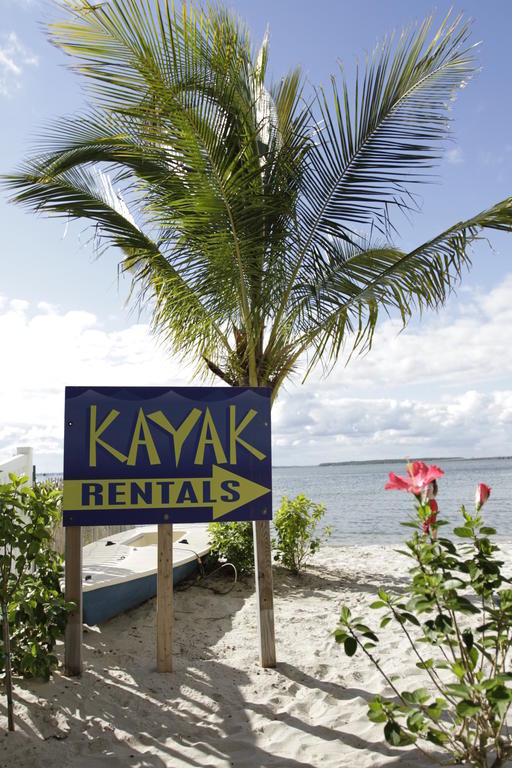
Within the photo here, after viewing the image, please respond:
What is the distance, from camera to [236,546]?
6828 mm

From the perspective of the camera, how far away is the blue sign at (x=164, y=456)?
3.96 meters

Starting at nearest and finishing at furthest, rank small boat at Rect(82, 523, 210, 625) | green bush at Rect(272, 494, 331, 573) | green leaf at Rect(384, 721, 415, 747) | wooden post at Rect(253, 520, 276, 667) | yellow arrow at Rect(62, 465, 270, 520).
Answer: green leaf at Rect(384, 721, 415, 747), yellow arrow at Rect(62, 465, 270, 520), wooden post at Rect(253, 520, 276, 667), small boat at Rect(82, 523, 210, 625), green bush at Rect(272, 494, 331, 573)

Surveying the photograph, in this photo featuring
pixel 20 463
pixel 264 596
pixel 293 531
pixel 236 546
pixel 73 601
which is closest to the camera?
pixel 73 601

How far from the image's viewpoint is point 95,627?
17.0 feet

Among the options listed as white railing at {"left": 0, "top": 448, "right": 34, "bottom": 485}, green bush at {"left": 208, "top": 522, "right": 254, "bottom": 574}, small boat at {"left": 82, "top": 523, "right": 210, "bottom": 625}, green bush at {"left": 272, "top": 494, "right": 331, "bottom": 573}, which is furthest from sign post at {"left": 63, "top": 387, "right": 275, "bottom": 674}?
green bush at {"left": 272, "top": 494, "right": 331, "bottom": 573}

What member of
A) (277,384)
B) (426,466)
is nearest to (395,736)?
(426,466)

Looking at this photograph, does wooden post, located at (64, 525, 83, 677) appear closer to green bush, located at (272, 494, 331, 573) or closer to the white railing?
the white railing

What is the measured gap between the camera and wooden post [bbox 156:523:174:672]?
13.0 feet

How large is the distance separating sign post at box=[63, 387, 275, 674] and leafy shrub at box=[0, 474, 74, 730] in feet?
0.82

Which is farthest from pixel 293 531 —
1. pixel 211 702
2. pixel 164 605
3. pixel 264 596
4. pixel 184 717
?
pixel 184 717

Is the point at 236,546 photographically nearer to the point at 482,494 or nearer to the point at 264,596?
the point at 264,596

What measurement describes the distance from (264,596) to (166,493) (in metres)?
1.09

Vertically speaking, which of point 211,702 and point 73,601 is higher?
point 73,601

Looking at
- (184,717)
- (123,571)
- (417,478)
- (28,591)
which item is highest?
(417,478)
